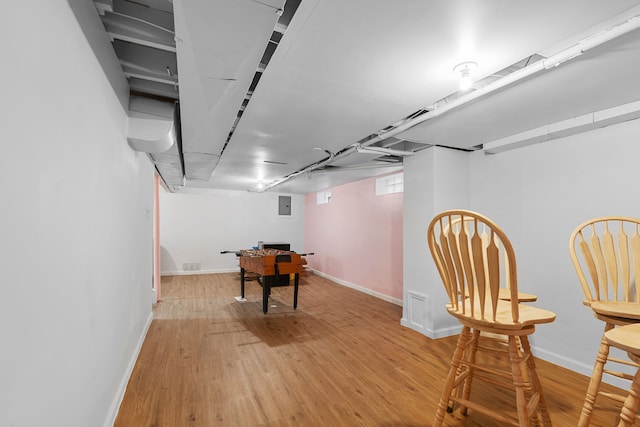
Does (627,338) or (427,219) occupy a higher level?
(427,219)

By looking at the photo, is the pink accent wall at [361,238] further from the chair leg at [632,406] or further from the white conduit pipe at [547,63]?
the chair leg at [632,406]

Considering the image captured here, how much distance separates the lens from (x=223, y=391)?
7.40 feet

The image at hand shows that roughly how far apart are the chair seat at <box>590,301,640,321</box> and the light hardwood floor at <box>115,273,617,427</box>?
849 mm

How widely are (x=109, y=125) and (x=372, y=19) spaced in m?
1.58

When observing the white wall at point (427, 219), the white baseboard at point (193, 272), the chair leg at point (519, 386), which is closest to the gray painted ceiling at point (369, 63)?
the white wall at point (427, 219)

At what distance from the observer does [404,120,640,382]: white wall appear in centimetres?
239

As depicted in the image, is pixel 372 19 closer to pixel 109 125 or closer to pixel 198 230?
pixel 109 125

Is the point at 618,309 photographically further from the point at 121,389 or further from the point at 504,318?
the point at 121,389

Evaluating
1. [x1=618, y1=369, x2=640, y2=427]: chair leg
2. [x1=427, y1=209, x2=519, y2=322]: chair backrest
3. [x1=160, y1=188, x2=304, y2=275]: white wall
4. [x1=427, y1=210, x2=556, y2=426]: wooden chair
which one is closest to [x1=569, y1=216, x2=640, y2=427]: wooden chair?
[x1=618, y1=369, x2=640, y2=427]: chair leg

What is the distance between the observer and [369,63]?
1674 millimetres

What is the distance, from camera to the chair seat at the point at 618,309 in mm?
1513

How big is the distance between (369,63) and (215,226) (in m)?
6.80

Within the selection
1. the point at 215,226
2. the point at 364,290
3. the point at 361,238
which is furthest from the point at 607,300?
the point at 215,226

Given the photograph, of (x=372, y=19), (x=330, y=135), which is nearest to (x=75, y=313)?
(x=372, y=19)
